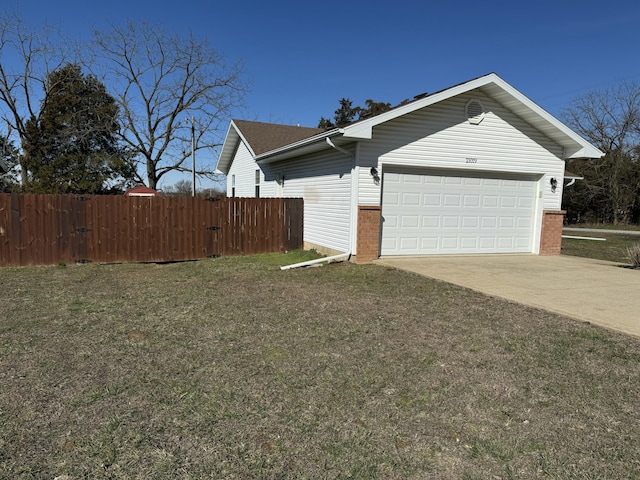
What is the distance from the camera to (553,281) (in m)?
8.02

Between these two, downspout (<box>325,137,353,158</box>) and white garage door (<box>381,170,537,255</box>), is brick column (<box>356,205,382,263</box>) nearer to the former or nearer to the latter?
white garage door (<box>381,170,537,255</box>)

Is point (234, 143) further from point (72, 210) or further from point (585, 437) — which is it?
point (585, 437)

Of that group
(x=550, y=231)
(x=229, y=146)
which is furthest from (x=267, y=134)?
(x=550, y=231)

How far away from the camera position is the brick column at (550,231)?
38.8 ft

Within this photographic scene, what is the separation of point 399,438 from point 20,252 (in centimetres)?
999

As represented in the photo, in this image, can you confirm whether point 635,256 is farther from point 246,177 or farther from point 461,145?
point 246,177

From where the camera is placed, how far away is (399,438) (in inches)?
112

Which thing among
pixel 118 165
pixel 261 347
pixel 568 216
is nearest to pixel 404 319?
pixel 261 347

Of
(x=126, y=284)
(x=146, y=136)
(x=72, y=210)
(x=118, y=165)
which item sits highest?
(x=146, y=136)

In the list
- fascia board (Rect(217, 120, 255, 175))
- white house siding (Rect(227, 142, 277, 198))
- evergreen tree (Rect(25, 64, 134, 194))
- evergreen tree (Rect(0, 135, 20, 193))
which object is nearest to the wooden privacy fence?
white house siding (Rect(227, 142, 277, 198))

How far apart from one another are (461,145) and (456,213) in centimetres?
170

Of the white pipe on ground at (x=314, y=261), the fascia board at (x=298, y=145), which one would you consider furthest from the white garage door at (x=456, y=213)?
the fascia board at (x=298, y=145)

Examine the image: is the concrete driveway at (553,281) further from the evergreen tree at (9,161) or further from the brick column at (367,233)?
the evergreen tree at (9,161)

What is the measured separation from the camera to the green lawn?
2592 millimetres
